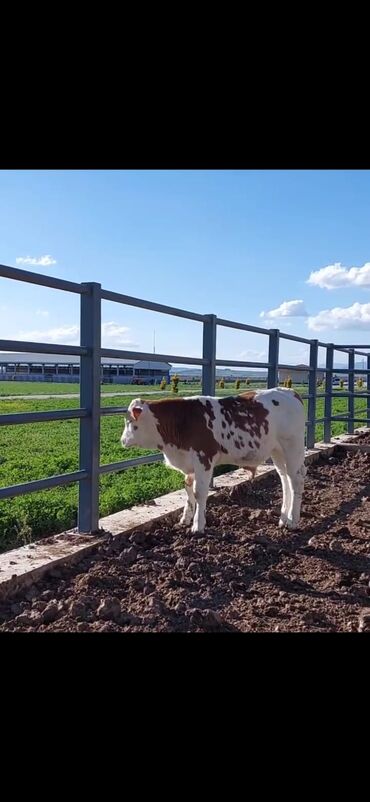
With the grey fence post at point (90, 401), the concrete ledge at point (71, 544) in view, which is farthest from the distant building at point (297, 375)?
the grey fence post at point (90, 401)

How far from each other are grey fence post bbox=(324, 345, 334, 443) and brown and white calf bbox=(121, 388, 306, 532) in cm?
523

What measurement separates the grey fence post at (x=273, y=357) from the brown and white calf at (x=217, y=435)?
2818mm

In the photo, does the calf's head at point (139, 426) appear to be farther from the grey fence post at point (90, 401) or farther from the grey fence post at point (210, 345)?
the grey fence post at point (210, 345)

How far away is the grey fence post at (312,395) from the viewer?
9.87m

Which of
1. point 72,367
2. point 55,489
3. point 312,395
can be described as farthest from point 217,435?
point 312,395

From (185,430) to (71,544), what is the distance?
4.41ft

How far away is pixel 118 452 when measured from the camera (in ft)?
29.3

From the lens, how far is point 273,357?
8555 mm

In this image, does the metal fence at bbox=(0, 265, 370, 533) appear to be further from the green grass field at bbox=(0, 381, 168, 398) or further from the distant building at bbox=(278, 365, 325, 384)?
the green grass field at bbox=(0, 381, 168, 398)

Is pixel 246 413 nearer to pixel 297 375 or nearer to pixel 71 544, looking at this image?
pixel 71 544

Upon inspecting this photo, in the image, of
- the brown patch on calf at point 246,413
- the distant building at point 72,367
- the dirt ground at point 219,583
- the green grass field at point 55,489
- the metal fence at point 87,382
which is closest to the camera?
the dirt ground at point 219,583
